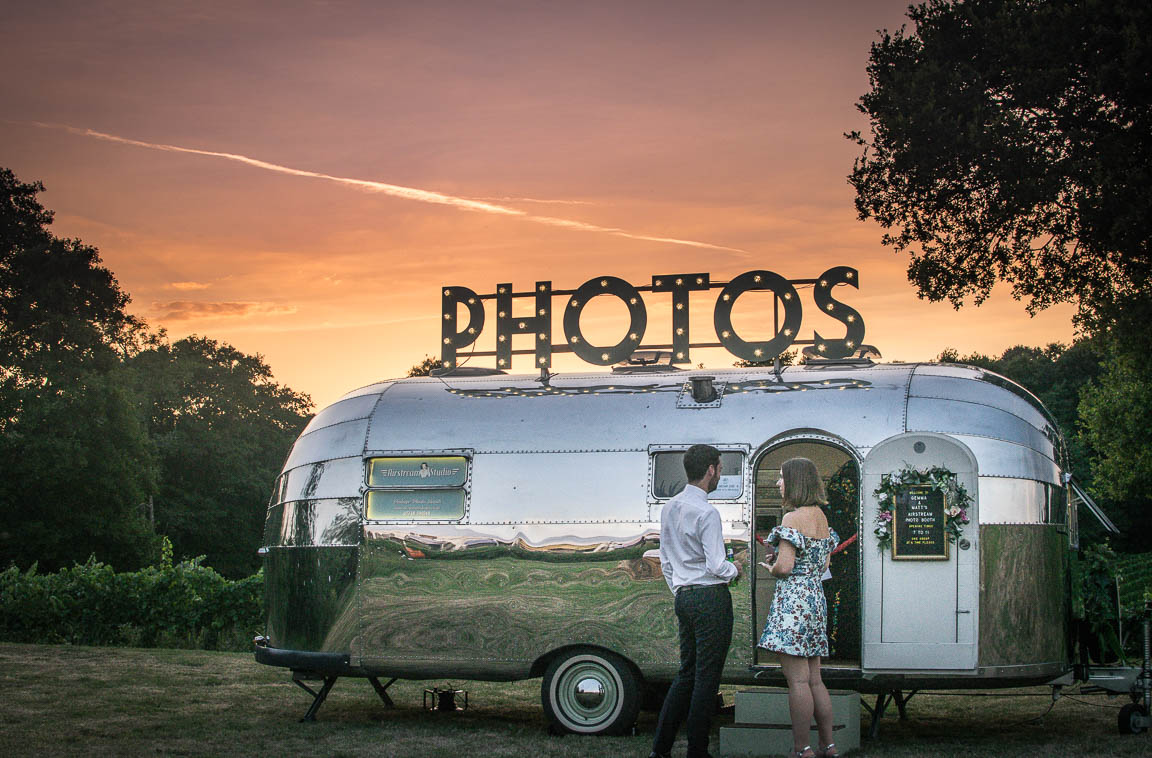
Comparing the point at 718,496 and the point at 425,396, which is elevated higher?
the point at 425,396

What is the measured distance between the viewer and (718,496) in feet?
29.9

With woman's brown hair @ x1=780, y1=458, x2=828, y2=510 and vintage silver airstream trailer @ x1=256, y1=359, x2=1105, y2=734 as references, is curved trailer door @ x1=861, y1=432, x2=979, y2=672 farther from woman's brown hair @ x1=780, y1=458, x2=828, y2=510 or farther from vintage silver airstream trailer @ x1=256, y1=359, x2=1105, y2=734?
woman's brown hair @ x1=780, y1=458, x2=828, y2=510

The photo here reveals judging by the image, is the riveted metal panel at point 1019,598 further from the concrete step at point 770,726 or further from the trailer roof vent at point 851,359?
the trailer roof vent at point 851,359

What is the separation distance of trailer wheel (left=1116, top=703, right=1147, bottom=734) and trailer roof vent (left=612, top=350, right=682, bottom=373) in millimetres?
4366

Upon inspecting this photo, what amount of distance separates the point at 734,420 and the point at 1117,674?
345 centimetres

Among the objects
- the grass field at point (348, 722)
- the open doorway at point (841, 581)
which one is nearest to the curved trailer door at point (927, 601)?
the open doorway at point (841, 581)

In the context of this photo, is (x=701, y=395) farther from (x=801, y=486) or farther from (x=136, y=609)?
(x=136, y=609)

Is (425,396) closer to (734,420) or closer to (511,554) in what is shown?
(511,554)

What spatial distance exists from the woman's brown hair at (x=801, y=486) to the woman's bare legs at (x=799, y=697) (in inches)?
36.9

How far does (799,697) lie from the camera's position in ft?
24.4

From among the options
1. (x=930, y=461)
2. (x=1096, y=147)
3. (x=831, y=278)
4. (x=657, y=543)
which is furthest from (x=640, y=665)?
(x=1096, y=147)

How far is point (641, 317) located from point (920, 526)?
4105 mm

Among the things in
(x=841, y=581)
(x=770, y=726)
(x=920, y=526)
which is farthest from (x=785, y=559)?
(x=841, y=581)

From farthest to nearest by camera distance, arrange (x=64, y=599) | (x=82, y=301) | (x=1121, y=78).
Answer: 1. (x=82, y=301)
2. (x=64, y=599)
3. (x=1121, y=78)
